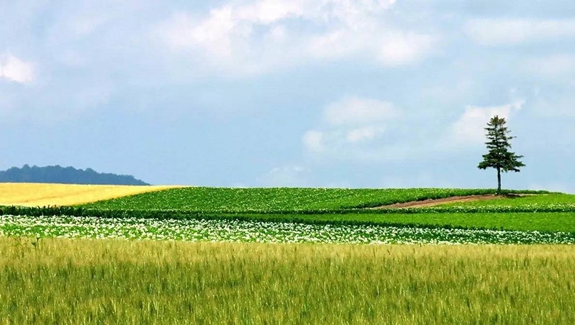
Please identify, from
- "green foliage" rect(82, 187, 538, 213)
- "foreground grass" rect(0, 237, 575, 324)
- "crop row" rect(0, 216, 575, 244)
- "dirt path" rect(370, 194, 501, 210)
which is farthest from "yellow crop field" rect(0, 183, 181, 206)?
"foreground grass" rect(0, 237, 575, 324)

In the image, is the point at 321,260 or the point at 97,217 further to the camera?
the point at 97,217

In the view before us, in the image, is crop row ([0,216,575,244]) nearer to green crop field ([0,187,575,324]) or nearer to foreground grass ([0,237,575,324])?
green crop field ([0,187,575,324])

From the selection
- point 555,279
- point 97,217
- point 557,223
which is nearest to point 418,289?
point 555,279

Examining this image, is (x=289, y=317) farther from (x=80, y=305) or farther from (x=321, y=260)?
(x=321, y=260)

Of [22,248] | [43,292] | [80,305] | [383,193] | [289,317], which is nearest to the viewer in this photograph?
[289,317]

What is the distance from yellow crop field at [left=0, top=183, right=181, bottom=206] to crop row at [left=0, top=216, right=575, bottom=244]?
47.0 m

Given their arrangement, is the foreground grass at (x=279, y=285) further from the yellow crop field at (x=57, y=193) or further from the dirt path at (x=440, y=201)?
the yellow crop field at (x=57, y=193)

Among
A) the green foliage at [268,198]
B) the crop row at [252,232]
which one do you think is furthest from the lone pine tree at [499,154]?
the crop row at [252,232]

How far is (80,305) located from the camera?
10352 millimetres

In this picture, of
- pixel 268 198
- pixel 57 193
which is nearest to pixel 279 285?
pixel 268 198

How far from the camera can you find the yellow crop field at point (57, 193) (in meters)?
92.2

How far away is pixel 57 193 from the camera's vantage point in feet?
328

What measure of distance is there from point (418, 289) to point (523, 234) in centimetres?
3734

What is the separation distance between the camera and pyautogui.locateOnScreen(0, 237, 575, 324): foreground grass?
31.4 feet
